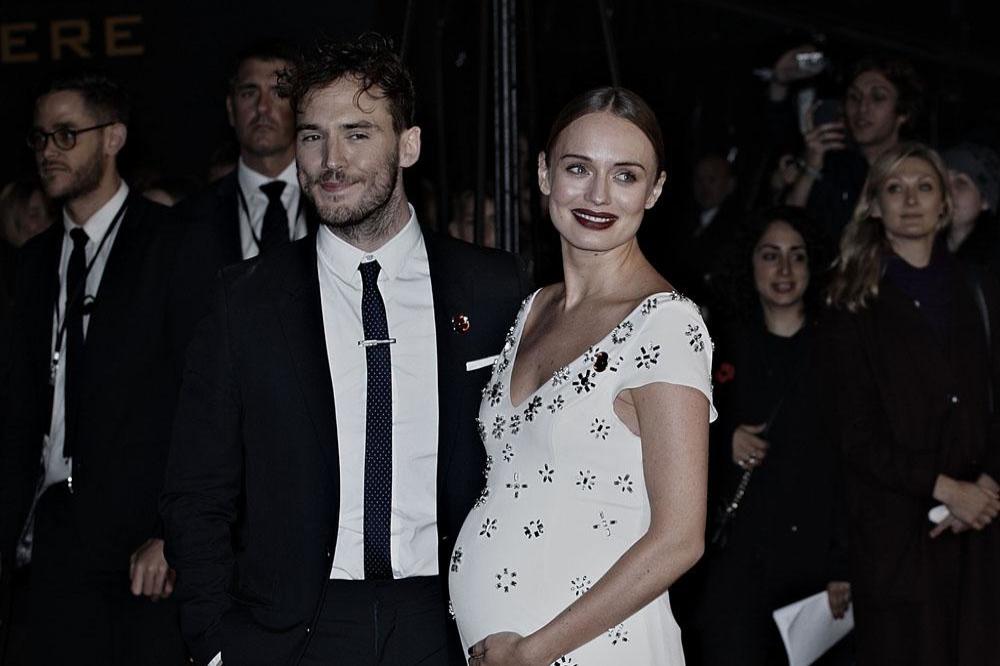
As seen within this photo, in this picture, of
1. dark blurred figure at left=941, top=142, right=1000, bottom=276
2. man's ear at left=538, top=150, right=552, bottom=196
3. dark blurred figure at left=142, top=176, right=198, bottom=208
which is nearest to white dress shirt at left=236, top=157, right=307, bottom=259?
dark blurred figure at left=142, top=176, right=198, bottom=208

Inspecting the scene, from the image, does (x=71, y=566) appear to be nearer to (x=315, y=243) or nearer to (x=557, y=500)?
(x=315, y=243)

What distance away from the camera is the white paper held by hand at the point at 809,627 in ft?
14.4

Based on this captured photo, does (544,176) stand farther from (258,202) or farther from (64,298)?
(258,202)

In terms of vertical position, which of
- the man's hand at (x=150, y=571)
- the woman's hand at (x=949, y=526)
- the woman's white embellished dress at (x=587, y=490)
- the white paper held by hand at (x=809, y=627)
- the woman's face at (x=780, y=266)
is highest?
the woman's face at (x=780, y=266)

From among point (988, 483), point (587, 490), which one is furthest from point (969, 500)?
point (587, 490)

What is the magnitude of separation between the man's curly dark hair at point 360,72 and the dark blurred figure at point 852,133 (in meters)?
2.73

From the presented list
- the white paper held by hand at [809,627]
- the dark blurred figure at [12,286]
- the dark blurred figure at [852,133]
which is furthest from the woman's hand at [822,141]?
the dark blurred figure at [12,286]

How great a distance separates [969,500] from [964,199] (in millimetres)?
1494

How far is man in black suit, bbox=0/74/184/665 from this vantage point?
3.77 m

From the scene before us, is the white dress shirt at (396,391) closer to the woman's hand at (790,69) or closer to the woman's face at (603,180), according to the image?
the woman's face at (603,180)

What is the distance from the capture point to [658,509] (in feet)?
7.55

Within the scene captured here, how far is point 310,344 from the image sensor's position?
2787mm

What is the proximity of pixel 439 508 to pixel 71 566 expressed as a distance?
1.45 metres

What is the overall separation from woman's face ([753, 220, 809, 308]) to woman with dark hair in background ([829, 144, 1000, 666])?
16.1 inches
